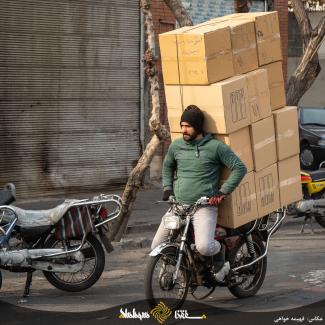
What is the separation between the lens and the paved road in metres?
7.88

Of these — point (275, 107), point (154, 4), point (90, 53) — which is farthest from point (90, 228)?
point (154, 4)

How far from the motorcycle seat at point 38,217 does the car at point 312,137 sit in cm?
1295

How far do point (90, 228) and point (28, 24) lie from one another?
316 inches

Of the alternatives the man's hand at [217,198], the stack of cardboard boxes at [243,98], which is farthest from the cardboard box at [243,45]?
the man's hand at [217,198]

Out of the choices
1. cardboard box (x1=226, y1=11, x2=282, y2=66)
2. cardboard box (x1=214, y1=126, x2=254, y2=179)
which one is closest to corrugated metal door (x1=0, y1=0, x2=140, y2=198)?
cardboard box (x1=226, y1=11, x2=282, y2=66)

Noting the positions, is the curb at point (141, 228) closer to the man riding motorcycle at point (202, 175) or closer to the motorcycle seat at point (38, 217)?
the motorcycle seat at point (38, 217)

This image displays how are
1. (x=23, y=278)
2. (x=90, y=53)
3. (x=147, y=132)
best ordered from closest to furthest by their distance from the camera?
1. (x=23, y=278)
2. (x=90, y=53)
3. (x=147, y=132)

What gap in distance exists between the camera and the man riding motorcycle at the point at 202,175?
7332 mm

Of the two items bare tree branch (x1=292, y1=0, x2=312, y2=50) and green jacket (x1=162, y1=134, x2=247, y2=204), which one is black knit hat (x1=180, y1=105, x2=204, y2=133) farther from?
bare tree branch (x1=292, y1=0, x2=312, y2=50)

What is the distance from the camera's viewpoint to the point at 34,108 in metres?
15.8

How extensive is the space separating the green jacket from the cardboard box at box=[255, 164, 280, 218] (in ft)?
2.08

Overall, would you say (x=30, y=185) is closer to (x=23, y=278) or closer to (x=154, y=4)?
(x=154, y=4)

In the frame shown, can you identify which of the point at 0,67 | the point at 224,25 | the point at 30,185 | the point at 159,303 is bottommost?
the point at 30,185

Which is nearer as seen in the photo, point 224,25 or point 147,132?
point 224,25
